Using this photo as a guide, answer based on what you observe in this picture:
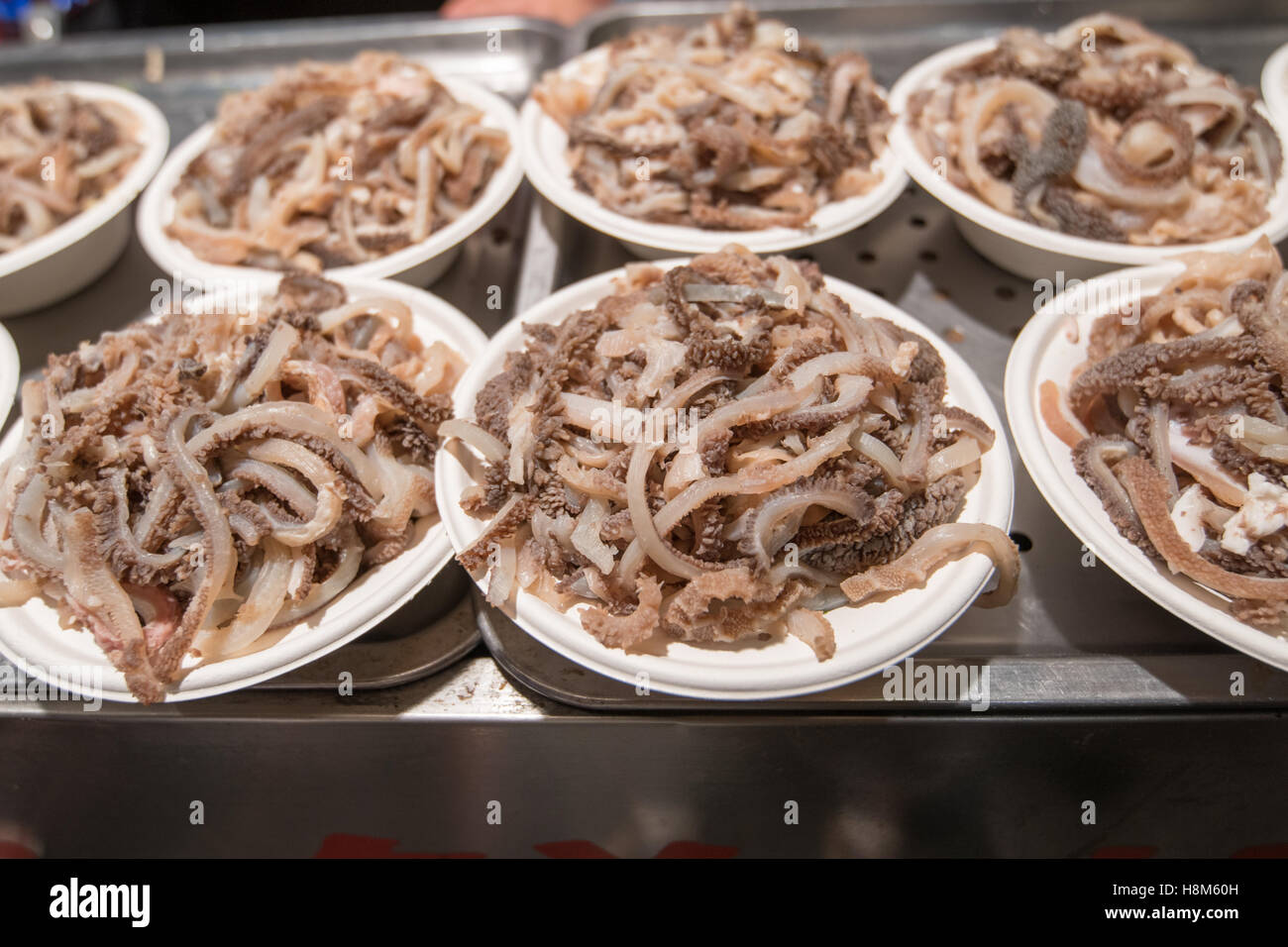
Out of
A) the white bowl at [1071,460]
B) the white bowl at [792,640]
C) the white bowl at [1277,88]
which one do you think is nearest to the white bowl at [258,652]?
the white bowl at [792,640]

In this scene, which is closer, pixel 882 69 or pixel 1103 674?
pixel 1103 674

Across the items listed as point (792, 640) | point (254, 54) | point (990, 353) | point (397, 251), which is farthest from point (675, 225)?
point (254, 54)

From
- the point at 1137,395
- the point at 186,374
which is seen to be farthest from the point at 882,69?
the point at 186,374

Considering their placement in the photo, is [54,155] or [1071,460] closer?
[1071,460]

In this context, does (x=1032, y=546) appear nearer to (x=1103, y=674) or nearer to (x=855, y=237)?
(x=1103, y=674)

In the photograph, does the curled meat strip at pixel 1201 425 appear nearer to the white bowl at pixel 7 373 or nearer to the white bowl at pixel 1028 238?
the white bowl at pixel 1028 238

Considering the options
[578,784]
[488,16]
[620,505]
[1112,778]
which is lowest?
[578,784]

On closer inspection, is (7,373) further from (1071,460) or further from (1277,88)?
(1277,88)
